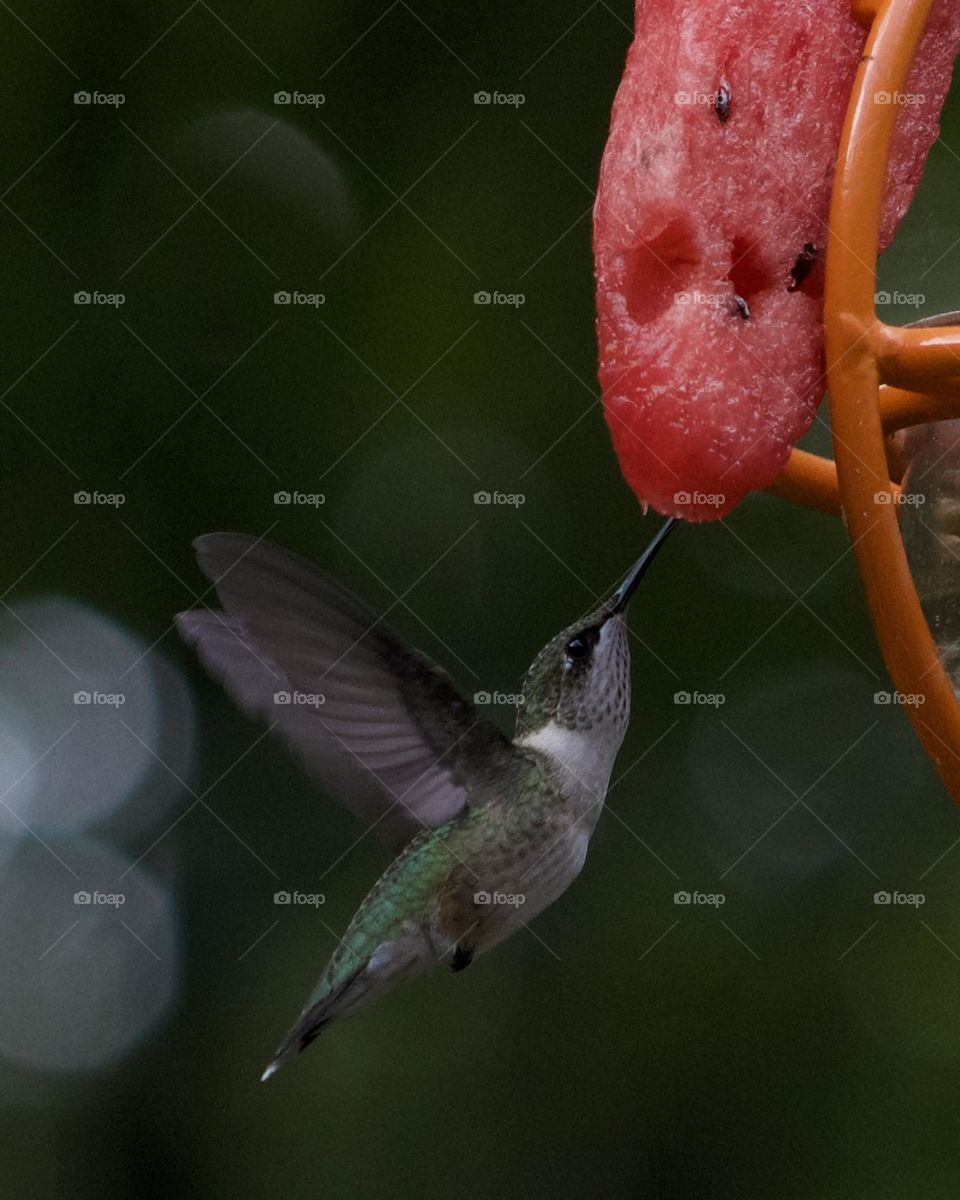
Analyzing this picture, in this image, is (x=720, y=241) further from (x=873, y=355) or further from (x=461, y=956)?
(x=461, y=956)

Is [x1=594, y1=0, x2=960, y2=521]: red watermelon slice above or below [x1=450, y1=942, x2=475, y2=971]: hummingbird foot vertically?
above

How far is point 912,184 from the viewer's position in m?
1.33

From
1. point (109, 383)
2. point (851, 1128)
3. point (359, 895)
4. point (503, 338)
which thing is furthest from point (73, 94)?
point (851, 1128)

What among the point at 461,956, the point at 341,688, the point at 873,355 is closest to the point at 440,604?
the point at 461,956

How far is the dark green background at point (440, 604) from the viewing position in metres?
2.33

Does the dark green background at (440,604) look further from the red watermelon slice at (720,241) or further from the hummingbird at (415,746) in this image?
the red watermelon slice at (720,241)

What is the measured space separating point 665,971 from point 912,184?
1460 millimetres

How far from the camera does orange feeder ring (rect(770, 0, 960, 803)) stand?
43.0 inches

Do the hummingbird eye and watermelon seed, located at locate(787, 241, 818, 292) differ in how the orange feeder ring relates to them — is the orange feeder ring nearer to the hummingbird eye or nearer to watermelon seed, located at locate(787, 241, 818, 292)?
watermelon seed, located at locate(787, 241, 818, 292)

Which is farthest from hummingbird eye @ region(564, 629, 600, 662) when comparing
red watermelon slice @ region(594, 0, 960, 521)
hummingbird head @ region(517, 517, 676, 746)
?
red watermelon slice @ region(594, 0, 960, 521)

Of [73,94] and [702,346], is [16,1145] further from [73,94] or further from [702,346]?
[702,346]

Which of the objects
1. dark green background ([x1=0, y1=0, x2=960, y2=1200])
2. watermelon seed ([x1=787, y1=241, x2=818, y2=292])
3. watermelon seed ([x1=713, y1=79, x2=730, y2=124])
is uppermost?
watermelon seed ([x1=713, y1=79, x2=730, y2=124])

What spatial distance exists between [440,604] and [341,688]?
1.01 m

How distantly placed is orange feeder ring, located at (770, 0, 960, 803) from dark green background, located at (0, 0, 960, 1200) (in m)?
1.20
